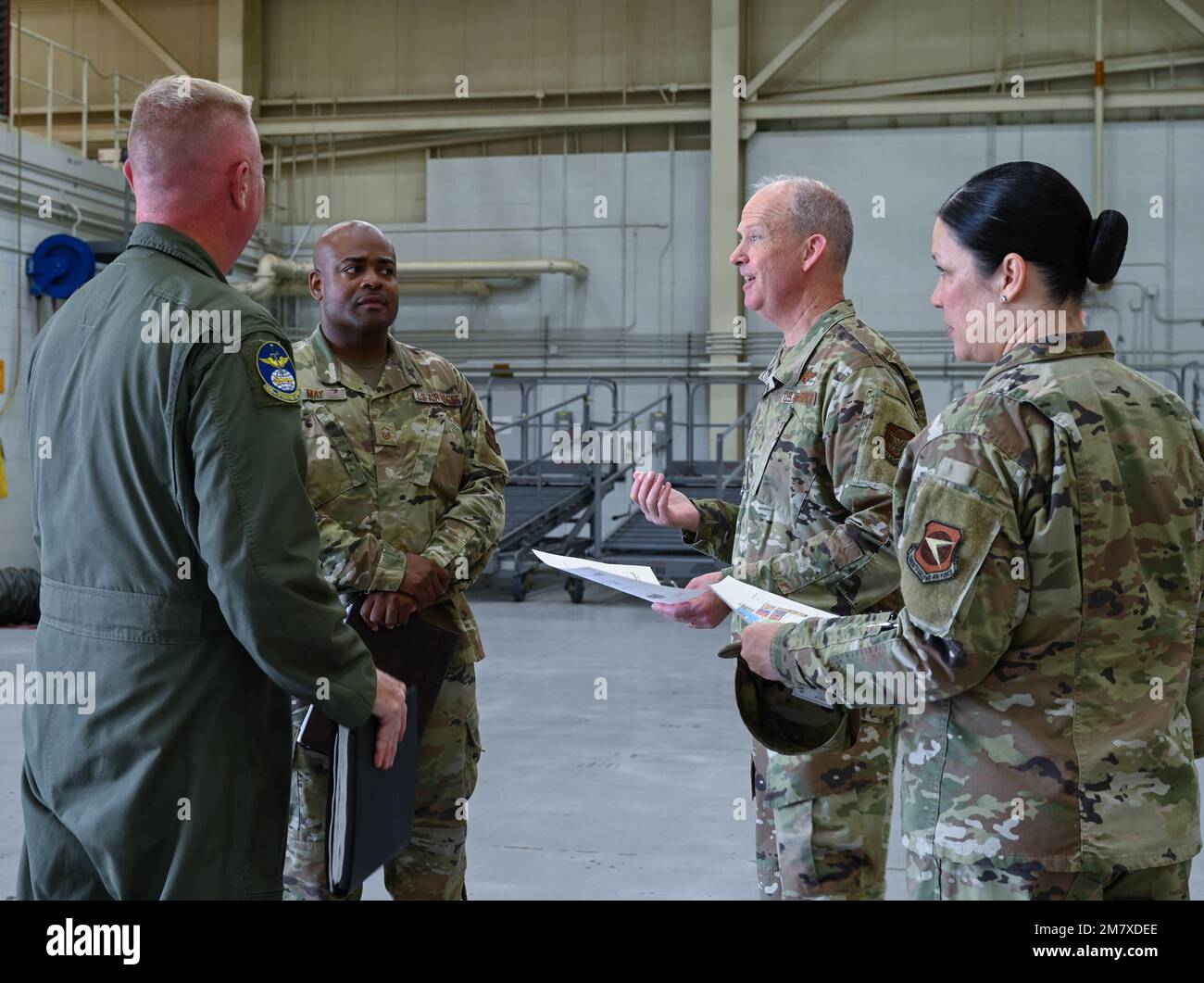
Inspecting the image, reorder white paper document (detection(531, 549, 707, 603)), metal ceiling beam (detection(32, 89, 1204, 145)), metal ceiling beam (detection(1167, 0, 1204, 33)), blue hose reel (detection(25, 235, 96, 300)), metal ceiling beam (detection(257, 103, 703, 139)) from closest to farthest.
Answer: white paper document (detection(531, 549, 707, 603)), blue hose reel (detection(25, 235, 96, 300)), metal ceiling beam (detection(1167, 0, 1204, 33)), metal ceiling beam (detection(32, 89, 1204, 145)), metal ceiling beam (detection(257, 103, 703, 139))

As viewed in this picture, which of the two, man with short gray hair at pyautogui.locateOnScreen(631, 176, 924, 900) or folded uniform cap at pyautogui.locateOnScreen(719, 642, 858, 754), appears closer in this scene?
folded uniform cap at pyautogui.locateOnScreen(719, 642, 858, 754)

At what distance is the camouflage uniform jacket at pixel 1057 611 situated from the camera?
55.3 inches

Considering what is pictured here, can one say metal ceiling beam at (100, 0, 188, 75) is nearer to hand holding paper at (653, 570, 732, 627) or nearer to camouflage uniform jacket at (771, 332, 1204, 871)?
hand holding paper at (653, 570, 732, 627)

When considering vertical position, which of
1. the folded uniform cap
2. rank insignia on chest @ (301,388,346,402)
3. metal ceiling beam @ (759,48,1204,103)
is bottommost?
the folded uniform cap

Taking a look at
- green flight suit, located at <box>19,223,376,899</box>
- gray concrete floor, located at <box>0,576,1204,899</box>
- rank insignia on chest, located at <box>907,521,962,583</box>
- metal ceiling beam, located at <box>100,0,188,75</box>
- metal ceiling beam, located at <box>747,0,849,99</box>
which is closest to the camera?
rank insignia on chest, located at <box>907,521,962,583</box>

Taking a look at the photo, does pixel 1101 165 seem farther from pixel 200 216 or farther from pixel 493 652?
pixel 200 216

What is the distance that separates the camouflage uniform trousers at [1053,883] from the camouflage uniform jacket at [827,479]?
69 cm

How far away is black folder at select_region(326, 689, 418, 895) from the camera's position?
1.83m

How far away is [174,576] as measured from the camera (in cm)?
159

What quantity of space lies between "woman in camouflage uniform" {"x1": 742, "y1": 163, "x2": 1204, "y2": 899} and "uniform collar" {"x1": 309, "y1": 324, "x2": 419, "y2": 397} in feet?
4.88

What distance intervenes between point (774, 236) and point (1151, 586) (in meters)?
1.17

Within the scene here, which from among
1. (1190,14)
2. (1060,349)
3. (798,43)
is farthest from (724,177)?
(1060,349)

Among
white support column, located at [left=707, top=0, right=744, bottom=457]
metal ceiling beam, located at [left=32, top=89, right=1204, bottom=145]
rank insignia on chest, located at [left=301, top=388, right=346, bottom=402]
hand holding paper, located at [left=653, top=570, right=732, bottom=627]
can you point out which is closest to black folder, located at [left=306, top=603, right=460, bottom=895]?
hand holding paper, located at [left=653, top=570, right=732, bottom=627]

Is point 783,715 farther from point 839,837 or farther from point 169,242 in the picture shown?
point 169,242
